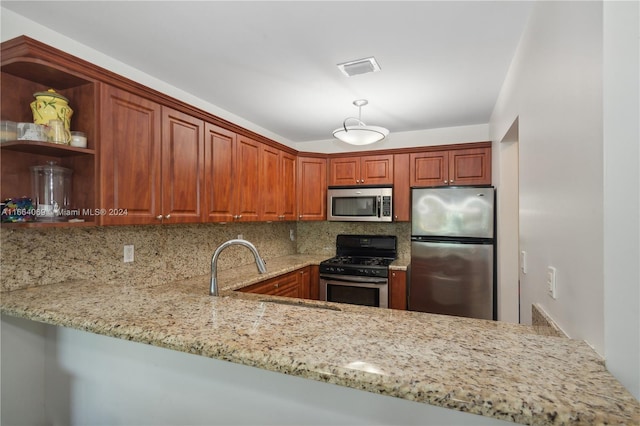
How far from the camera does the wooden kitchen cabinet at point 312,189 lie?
12.8ft

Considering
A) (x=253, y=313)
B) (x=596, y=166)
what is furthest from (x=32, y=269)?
(x=596, y=166)

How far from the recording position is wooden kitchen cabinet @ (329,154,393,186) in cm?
375

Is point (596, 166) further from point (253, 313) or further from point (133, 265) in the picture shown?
point (133, 265)

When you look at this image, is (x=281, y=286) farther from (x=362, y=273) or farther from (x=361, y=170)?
(x=361, y=170)

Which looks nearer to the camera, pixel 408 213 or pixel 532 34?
pixel 532 34

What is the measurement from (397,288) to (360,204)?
42.4 inches

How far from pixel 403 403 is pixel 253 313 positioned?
0.57 m

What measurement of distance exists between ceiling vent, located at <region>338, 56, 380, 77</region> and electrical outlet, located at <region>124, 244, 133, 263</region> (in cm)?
198

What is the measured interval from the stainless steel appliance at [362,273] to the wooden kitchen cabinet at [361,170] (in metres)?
0.73

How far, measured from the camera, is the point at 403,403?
856mm

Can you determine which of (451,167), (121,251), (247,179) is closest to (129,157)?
(121,251)

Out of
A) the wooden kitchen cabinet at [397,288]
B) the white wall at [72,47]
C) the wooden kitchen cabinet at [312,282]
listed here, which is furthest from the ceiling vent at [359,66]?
the wooden kitchen cabinet at [312,282]

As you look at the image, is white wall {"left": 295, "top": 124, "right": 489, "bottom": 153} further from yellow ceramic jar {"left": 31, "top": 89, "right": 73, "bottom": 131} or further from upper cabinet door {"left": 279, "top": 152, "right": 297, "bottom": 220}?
yellow ceramic jar {"left": 31, "top": 89, "right": 73, "bottom": 131}

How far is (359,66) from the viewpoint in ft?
7.06
